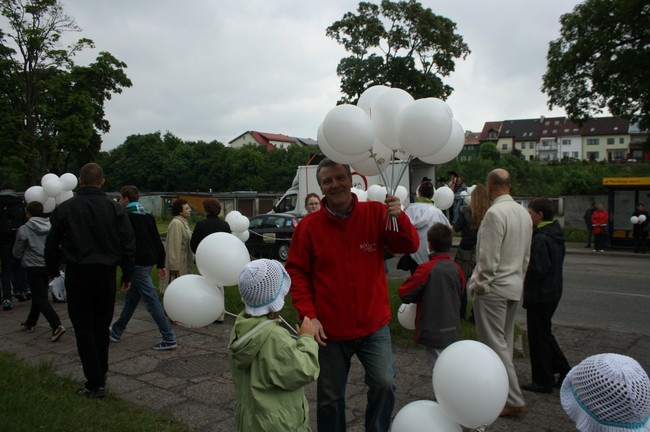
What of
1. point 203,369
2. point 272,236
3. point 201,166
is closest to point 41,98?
point 272,236

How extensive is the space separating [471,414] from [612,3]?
27.0 m

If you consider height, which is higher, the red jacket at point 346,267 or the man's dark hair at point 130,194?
the man's dark hair at point 130,194

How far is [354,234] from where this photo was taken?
3100 mm

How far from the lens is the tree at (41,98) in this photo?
2509 centimetres

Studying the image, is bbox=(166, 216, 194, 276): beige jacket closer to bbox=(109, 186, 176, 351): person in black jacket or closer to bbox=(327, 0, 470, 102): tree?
bbox=(109, 186, 176, 351): person in black jacket

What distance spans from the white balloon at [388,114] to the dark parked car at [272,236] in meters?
11.6

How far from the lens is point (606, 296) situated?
9.83 m

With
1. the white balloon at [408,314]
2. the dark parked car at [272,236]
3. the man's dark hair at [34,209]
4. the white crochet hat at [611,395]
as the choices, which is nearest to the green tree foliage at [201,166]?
the dark parked car at [272,236]

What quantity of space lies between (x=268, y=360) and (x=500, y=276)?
7.91ft

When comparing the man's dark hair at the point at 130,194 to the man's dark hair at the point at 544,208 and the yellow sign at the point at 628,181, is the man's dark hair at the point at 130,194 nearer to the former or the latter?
the man's dark hair at the point at 544,208

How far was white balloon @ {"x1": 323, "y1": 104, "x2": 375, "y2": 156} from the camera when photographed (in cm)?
342

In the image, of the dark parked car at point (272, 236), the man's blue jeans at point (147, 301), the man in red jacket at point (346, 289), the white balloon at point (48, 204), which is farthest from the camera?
the dark parked car at point (272, 236)

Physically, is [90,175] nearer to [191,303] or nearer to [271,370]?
[191,303]

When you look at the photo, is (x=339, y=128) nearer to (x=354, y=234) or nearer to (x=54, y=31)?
(x=354, y=234)
